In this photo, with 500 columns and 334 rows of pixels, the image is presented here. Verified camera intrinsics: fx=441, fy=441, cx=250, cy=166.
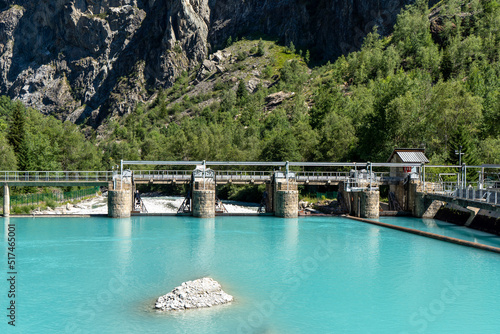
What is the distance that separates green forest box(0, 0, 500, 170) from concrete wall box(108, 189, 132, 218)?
31.0 m

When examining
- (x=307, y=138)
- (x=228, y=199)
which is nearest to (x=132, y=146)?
(x=228, y=199)

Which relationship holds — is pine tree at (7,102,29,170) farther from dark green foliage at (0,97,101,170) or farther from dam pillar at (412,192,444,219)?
dam pillar at (412,192,444,219)

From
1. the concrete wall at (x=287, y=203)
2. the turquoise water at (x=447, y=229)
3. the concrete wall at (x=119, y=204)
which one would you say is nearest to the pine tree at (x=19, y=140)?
the concrete wall at (x=119, y=204)

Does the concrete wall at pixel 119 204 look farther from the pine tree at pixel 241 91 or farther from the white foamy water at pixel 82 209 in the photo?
the pine tree at pixel 241 91

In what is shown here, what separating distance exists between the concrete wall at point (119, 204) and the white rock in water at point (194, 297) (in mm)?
32874

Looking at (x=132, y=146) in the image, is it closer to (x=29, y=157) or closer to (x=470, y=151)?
(x=29, y=157)

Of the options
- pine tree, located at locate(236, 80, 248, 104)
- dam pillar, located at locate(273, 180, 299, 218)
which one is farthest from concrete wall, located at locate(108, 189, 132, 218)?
pine tree, located at locate(236, 80, 248, 104)

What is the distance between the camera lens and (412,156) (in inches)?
2328

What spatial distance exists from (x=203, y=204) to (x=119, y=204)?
10301mm

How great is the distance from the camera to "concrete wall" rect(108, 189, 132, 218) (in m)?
54.4

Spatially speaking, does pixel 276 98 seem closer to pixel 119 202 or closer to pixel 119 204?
pixel 119 202

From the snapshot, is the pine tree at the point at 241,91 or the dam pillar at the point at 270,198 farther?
the pine tree at the point at 241,91

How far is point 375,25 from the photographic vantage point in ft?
526

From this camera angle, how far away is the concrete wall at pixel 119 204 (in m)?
54.4
